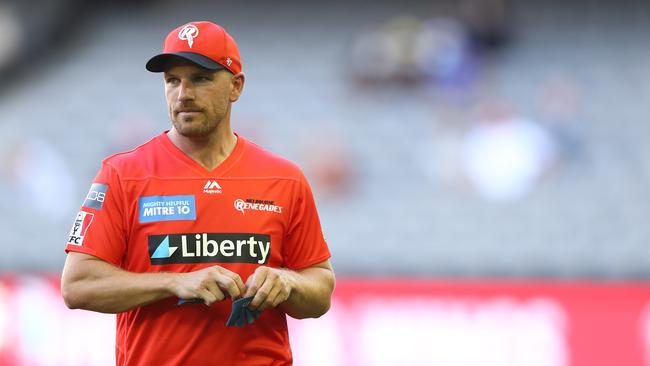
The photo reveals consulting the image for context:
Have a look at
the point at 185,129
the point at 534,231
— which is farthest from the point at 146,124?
the point at 185,129

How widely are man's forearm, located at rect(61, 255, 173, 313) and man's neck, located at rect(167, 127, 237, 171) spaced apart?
0.45 m

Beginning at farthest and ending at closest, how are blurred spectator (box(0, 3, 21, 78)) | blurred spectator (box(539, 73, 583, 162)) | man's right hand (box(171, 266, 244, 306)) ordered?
blurred spectator (box(0, 3, 21, 78)) → blurred spectator (box(539, 73, 583, 162)) → man's right hand (box(171, 266, 244, 306))

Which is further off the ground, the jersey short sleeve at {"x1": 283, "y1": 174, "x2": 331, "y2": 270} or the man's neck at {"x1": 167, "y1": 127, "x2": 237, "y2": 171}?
the man's neck at {"x1": 167, "y1": 127, "x2": 237, "y2": 171}

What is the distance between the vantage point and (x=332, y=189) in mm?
11477

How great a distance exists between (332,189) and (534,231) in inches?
80.6

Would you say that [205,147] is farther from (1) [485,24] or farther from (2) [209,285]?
(1) [485,24]

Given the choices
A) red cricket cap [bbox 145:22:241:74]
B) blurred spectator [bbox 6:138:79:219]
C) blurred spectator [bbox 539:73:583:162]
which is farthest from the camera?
blurred spectator [bbox 539:73:583:162]

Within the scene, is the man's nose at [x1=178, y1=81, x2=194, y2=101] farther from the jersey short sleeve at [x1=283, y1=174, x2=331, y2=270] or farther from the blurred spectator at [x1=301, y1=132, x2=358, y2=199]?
the blurred spectator at [x1=301, y1=132, x2=358, y2=199]

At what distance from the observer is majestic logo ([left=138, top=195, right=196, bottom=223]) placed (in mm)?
3451

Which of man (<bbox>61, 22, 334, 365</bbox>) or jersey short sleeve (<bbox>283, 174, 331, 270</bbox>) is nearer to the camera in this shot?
man (<bbox>61, 22, 334, 365</bbox>)

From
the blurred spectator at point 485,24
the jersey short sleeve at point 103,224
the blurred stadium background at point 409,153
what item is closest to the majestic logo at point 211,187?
the jersey short sleeve at point 103,224

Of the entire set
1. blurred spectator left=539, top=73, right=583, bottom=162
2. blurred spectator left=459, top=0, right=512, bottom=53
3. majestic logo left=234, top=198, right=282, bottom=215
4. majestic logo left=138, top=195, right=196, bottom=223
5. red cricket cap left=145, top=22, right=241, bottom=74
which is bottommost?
majestic logo left=138, top=195, right=196, bottom=223

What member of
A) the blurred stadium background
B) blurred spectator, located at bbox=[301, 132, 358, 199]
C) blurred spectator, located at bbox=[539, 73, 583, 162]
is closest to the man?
the blurred stadium background

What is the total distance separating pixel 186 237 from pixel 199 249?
Answer: 53 millimetres
